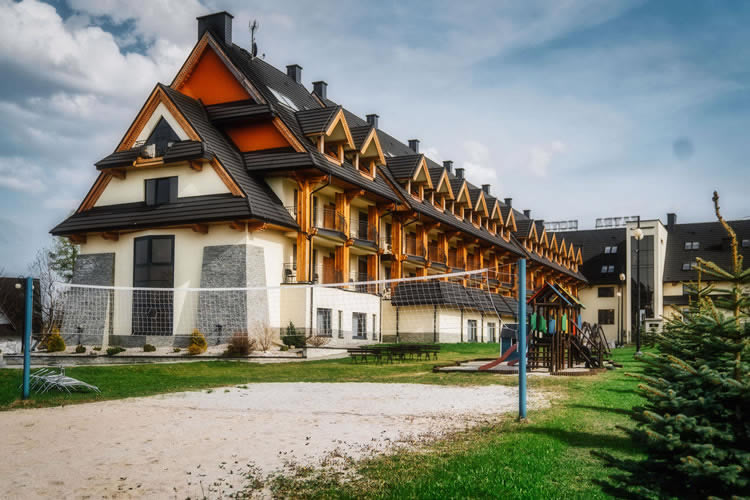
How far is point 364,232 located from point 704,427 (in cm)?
3465

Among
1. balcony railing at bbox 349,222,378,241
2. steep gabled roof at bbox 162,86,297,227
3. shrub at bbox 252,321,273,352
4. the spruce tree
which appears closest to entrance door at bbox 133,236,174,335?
shrub at bbox 252,321,273,352

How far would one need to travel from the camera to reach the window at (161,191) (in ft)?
101

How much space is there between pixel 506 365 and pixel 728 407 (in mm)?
17239

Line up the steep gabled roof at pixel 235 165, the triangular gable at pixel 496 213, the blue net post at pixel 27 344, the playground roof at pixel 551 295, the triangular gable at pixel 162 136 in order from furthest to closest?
the triangular gable at pixel 496 213, the triangular gable at pixel 162 136, the steep gabled roof at pixel 235 165, the playground roof at pixel 551 295, the blue net post at pixel 27 344

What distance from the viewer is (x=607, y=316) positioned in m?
75.4

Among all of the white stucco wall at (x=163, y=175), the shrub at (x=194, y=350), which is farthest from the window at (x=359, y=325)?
the shrub at (x=194, y=350)

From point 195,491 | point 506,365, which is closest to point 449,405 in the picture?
point 195,491

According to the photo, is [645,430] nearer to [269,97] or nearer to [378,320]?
[269,97]

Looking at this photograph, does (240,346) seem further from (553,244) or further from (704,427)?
(553,244)

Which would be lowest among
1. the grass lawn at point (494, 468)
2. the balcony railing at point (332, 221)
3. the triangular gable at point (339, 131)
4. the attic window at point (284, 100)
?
the grass lawn at point (494, 468)

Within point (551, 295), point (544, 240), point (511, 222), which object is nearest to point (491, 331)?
point (511, 222)

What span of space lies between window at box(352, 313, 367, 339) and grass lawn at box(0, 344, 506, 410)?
10753 mm

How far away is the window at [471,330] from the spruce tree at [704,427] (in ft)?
130

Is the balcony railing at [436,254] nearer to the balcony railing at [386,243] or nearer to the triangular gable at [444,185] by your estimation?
the triangular gable at [444,185]
